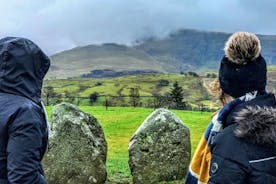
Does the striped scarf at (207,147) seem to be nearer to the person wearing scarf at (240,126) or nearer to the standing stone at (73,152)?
the person wearing scarf at (240,126)

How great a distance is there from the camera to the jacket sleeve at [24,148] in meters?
5.27

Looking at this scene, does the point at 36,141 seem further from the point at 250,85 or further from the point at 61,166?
the point at 61,166

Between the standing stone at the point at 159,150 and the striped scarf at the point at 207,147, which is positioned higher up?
the striped scarf at the point at 207,147

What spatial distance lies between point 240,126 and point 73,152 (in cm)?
1159

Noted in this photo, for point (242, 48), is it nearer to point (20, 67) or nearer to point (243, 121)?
point (243, 121)

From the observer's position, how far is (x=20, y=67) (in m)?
5.74

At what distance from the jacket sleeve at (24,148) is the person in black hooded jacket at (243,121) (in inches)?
63.6

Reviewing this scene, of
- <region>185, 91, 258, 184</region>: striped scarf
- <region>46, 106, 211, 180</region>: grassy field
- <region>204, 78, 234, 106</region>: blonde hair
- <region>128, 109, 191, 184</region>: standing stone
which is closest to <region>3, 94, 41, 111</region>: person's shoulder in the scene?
<region>185, 91, 258, 184</region>: striped scarf

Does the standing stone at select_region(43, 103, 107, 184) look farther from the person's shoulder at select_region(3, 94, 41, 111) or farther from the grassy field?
the person's shoulder at select_region(3, 94, 41, 111)

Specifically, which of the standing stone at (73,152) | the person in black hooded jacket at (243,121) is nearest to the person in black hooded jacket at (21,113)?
the person in black hooded jacket at (243,121)

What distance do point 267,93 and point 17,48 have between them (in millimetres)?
2500

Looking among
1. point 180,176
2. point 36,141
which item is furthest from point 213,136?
point 180,176

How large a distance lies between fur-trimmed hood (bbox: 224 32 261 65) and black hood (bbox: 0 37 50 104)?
190 centimetres

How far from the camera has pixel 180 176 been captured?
17.6 metres
